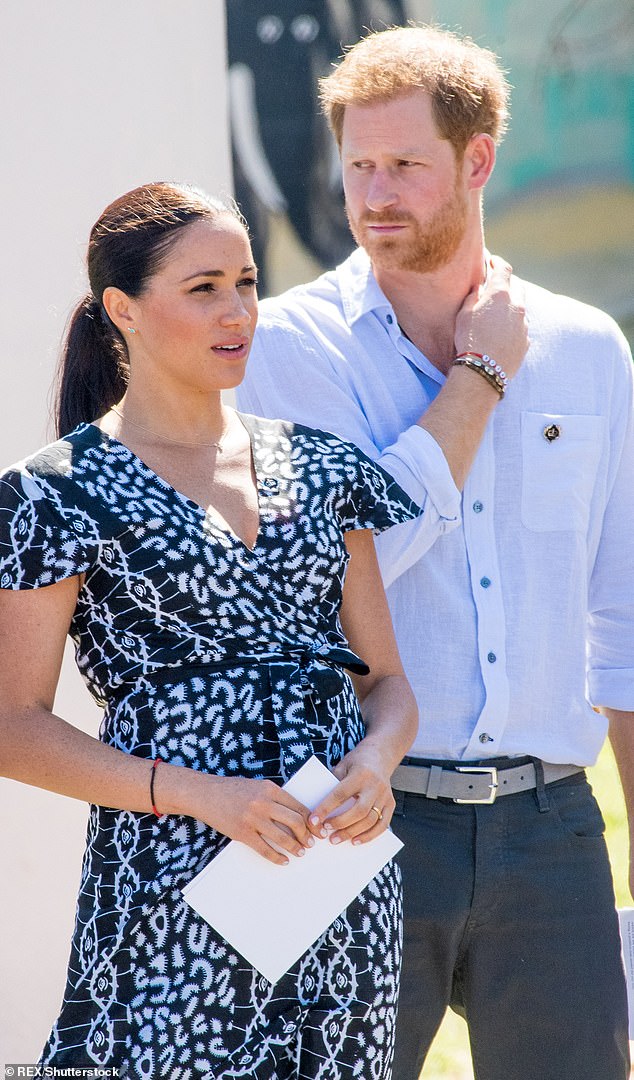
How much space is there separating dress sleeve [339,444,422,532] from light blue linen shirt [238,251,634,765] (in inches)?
6.8

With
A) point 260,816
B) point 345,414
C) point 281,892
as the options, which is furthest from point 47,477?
point 345,414

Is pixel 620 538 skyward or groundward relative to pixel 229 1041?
skyward

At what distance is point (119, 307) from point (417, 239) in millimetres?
736

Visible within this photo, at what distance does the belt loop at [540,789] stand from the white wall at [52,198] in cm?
104

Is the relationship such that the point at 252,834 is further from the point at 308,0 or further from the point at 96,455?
the point at 308,0

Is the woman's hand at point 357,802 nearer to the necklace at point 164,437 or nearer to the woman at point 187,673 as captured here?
the woman at point 187,673

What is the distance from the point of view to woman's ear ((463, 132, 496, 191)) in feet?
7.82

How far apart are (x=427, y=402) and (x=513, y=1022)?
1.19 metres

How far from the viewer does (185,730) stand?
162cm

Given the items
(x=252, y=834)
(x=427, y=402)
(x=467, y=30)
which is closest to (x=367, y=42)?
(x=427, y=402)

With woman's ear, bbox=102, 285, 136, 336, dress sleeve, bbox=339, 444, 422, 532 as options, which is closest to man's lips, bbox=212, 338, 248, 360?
woman's ear, bbox=102, 285, 136, 336

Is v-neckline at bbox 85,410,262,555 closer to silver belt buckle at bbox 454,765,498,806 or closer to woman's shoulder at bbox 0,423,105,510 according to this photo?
woman's shoulder at bbox 0,423,105,510

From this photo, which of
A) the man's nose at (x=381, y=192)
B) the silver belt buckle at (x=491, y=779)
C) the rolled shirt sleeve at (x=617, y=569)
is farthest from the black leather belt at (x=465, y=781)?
the man's nose at (x=381, y=192)

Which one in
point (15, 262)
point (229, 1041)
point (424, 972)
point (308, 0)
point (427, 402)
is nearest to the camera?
point (229, 1041)
